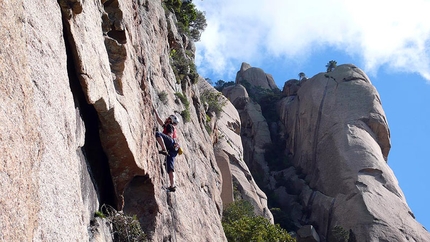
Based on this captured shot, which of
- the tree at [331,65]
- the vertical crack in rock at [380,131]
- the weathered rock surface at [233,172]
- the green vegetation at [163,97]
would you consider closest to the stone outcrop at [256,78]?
the tree at [331,65]

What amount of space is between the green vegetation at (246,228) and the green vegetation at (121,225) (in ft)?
51.0

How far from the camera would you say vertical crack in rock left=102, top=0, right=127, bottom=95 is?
13.1 m

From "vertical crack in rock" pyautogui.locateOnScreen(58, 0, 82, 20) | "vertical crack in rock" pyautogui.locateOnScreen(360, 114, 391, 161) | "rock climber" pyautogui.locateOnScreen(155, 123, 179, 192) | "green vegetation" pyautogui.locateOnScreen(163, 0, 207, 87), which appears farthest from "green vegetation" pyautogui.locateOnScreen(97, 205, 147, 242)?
"vertical crack in rock" pyautogui.locateOnScreen(360, 114, 391, 161)

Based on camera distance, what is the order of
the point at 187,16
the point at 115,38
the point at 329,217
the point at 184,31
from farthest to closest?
the point at 329,217 < the point at 187,16 < the point at 184,31 < the point at 115,38

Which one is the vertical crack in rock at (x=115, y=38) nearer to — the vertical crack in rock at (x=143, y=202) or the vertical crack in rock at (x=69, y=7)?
the vertical crack in rock at (x=143, y=202)

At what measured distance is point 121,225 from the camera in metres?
12.5

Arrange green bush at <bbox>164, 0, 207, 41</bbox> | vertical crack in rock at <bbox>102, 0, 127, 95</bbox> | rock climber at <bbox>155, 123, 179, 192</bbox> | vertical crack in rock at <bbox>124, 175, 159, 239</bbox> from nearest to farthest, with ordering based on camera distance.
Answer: vertical crack in rock at <bbox>102, 0, 127, 95</bbox>, vertical crack in rock at <bbox>124, 175, 159, 239</bbox>, rock climber at <bbox>155, 123, 179, 192</bbox>, green bush at <bbox>164, 0, 207, 41</bbox>

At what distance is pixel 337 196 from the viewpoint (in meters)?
43.1

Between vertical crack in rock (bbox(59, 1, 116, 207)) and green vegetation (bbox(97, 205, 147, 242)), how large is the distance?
334 mm

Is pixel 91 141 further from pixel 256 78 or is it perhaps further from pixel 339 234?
pixel 256 78

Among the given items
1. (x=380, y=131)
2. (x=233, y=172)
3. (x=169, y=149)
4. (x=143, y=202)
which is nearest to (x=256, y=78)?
(x=380, y=131)

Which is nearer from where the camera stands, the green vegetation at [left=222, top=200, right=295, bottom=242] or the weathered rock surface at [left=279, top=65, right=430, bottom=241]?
the green vegetation at [left=222, top=200, right=295, bottom=242]

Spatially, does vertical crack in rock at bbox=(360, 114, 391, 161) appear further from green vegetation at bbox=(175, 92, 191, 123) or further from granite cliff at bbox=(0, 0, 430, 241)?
green vegetation at bbox=(175, 92, 191, 123)

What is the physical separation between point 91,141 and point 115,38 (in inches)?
127
